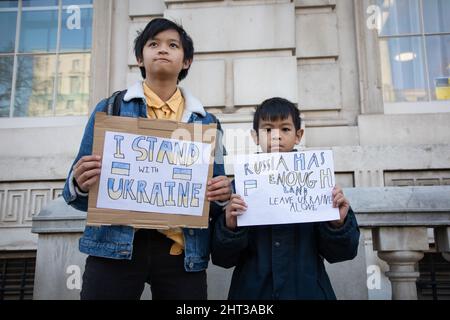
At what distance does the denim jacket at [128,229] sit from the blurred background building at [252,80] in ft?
7.43

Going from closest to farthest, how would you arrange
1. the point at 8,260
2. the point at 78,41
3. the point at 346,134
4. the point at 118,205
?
the point at 118,205
the point at 346,134
the point at 8,260
the point at 78,41

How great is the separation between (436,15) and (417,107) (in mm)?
1183

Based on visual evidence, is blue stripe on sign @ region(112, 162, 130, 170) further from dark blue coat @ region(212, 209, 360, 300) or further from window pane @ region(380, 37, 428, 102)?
window pane @ region(380, 37, 428, 102)

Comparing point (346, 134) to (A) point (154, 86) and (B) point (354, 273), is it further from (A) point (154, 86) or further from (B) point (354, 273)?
(A) point (154, 86)

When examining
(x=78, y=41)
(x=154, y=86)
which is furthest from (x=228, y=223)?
(x=78, y=41)

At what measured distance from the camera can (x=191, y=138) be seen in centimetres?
176

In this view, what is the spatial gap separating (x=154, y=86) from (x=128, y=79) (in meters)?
2.94

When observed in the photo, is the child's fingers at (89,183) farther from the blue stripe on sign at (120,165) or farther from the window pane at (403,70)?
the window pane at (403,70)

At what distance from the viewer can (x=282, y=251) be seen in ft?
5.89

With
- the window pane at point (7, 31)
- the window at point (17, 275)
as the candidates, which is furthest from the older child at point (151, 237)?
the window pane at point (7, 31)

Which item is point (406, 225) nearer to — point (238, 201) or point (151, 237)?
point (238, 201)

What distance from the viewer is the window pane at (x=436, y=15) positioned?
16.2 ft

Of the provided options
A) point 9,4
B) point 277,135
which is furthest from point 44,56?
point 277,135

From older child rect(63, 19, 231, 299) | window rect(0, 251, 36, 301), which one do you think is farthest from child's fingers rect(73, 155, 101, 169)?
window rect(0, 251, 36, 301)
